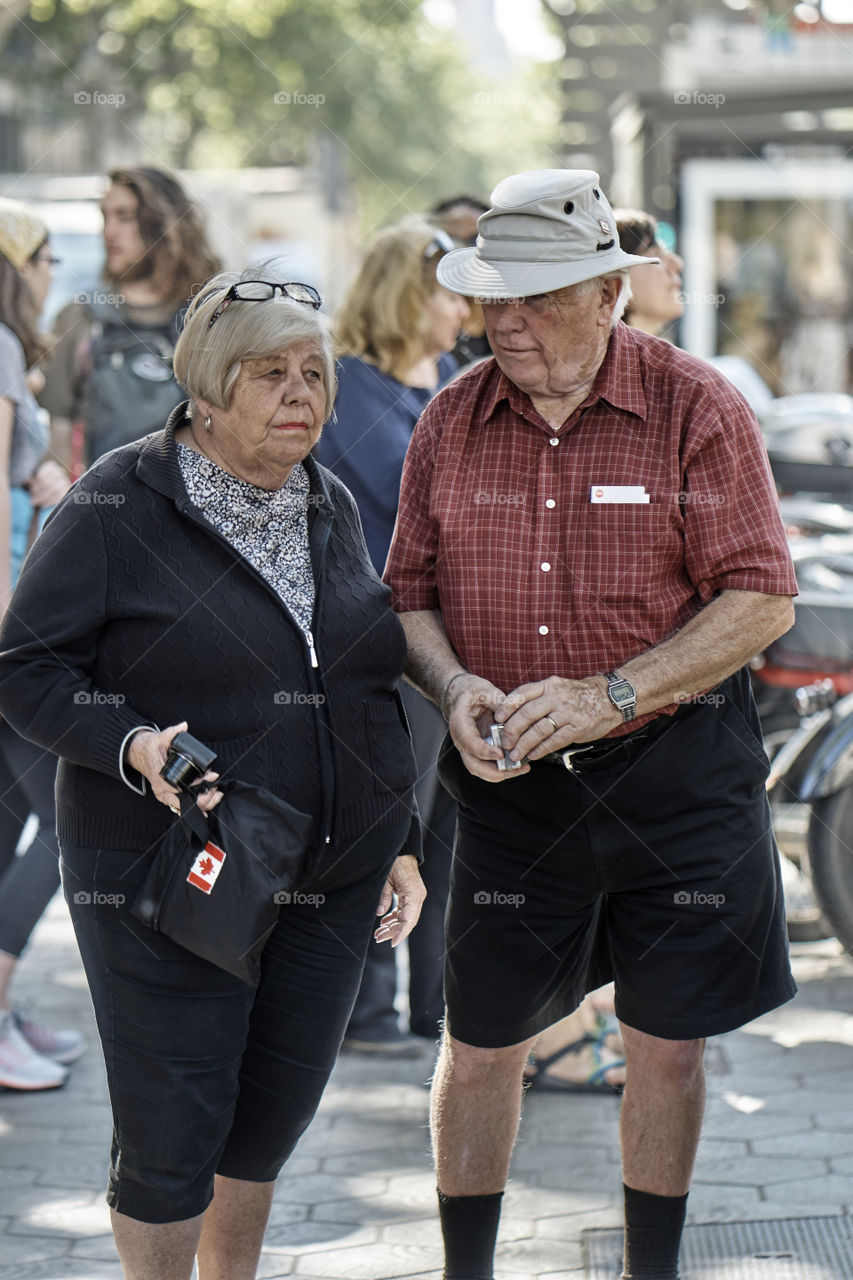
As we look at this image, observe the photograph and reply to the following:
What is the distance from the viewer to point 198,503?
260 centimetres

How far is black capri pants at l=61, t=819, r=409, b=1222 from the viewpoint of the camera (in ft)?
8.39

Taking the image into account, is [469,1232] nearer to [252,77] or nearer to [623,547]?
[623,547]

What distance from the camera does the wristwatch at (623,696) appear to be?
2.74 m

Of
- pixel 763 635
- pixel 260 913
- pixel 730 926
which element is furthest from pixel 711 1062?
pixel 260 913

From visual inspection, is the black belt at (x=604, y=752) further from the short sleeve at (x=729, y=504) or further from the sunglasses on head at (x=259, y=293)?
the sunglasses on head at (x=259, y=293)

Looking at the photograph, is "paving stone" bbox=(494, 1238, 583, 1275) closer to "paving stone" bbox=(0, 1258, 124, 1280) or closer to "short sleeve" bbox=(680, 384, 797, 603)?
"paving stone" bbox=(0, 1258, 124, 1280)

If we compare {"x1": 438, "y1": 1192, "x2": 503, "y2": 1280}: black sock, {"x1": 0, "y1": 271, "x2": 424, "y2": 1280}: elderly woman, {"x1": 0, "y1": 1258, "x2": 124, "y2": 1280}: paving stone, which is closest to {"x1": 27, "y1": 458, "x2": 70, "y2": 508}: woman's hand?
{"x1": 0, "y1": 271, "x2": 424, "y2": 1280}: elderly woman

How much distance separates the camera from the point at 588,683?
2.76m

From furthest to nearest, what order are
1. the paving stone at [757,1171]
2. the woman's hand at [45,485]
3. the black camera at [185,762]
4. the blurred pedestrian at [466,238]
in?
the blurred pedestrian at [466,238] → the woman's hand at [45,485] → the paving stone at [757,1171] → the black camera at [185,762]

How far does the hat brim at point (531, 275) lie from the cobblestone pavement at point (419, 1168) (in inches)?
78.5

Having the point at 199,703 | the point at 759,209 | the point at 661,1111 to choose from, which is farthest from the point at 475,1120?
the point at 759,209

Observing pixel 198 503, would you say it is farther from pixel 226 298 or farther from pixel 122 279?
pixel 122 279

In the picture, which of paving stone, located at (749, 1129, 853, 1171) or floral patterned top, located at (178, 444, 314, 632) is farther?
paving stone, located at (749, 1129, 853, 1171)

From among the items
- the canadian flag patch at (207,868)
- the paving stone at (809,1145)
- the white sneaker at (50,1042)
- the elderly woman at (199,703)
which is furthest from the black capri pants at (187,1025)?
the white sneaker at (50,1042)
